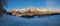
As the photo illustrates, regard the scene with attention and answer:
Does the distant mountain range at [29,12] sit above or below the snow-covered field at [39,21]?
above

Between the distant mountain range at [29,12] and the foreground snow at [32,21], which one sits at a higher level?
the distant mountain range at [29,12]

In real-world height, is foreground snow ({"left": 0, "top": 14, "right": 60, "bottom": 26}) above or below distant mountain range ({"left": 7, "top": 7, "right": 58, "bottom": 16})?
below

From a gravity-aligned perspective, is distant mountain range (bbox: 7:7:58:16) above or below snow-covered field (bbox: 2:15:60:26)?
above

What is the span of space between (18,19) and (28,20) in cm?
10

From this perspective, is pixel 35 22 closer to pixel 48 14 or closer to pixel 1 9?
pixel 48 14

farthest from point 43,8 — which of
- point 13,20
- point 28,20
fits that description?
point 13,20

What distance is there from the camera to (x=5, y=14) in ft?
3.93

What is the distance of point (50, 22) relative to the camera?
117 centimetres

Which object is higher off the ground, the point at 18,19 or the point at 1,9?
the point at 1,9

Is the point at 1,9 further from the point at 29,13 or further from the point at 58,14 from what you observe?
the point at 58,14

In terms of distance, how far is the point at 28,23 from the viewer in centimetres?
118

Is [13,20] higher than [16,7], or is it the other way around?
[16,7]

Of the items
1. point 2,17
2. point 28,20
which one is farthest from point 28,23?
point 2,17

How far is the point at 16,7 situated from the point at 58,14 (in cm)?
40
